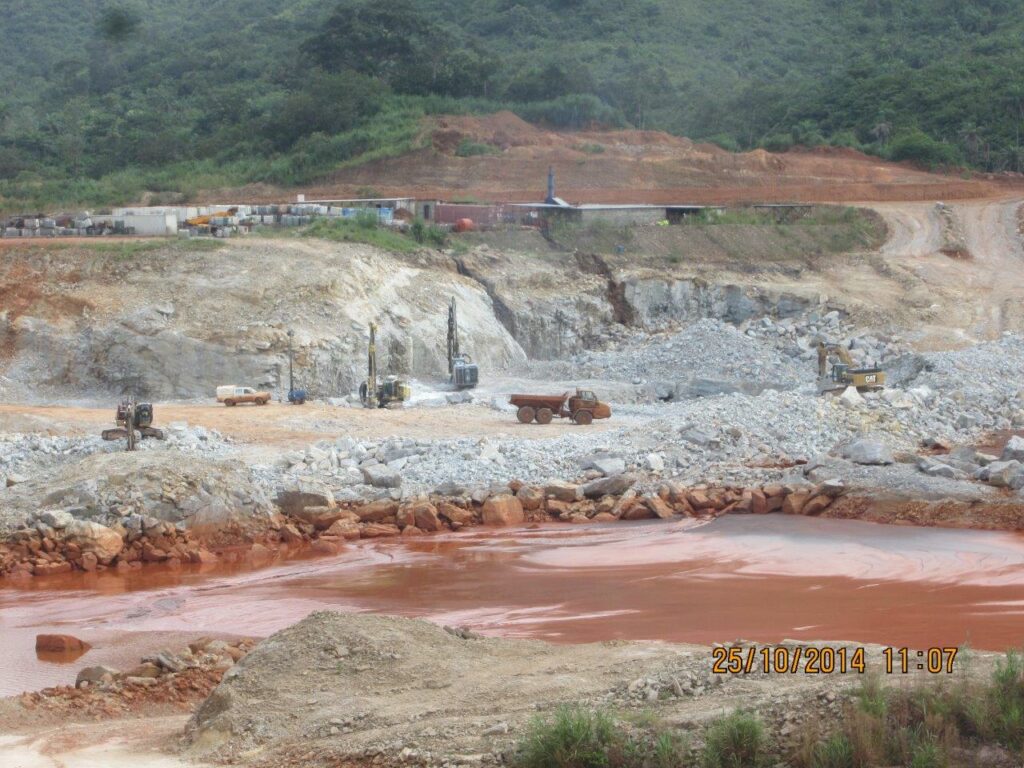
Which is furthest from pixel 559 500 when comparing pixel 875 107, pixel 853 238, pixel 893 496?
pixel 875 107

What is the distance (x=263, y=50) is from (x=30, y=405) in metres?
57.6

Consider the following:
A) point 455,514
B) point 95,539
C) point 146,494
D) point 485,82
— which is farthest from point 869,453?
point 485,82

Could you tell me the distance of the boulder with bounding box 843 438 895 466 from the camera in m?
28.2

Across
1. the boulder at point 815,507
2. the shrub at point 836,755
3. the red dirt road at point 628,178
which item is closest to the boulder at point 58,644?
the shrub at point 836,755

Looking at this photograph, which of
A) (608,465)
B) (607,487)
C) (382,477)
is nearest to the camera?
(382,477)

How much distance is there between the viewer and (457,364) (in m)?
39.8

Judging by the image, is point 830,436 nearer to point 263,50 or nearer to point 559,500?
point 559,500

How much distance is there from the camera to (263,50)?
90.4m

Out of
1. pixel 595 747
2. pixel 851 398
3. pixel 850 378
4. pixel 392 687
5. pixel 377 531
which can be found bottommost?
pixel 377 531

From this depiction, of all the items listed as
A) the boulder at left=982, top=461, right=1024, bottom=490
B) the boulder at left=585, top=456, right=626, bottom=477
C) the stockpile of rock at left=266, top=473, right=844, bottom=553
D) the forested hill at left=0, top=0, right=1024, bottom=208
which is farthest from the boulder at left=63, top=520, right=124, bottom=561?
the forested hill at left=0, top=0, right=1024, bottom=208

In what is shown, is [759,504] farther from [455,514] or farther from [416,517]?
[416,517]

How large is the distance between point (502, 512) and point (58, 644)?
980cm

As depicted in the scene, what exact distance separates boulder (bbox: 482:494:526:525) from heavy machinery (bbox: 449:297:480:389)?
12.4m

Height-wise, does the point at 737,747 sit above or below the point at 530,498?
above
